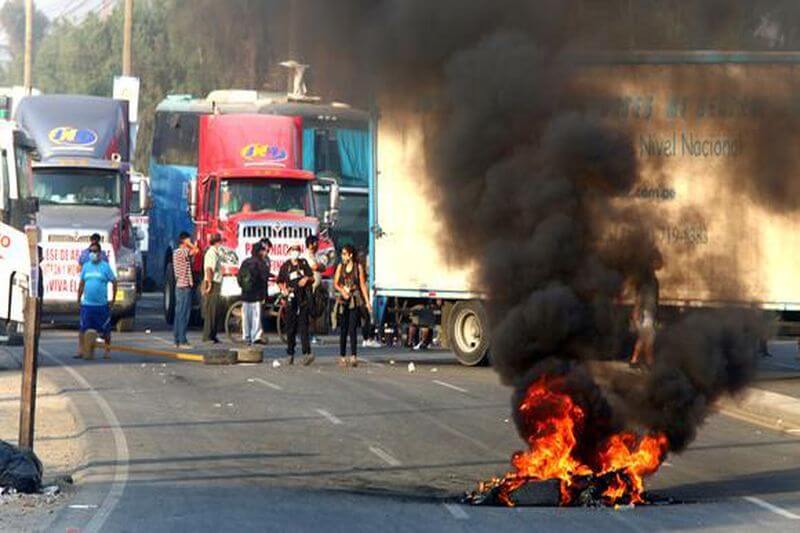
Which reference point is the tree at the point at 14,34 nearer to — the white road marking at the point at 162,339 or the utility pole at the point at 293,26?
the white road marking at the point at 162,339

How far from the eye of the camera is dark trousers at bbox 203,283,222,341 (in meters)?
30.1

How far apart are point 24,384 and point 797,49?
27.7 ft

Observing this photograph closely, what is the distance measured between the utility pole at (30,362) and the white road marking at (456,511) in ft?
12.8

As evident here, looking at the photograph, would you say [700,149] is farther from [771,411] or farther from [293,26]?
[771,411]

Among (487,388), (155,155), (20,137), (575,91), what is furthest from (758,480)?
(155,155)

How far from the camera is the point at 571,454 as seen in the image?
1355 centimetres

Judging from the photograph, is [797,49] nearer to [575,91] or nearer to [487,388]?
[575,91]

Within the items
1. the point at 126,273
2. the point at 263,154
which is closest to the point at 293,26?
the point at 126,273

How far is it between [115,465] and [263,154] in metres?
19.4

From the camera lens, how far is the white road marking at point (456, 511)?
41.0 ft

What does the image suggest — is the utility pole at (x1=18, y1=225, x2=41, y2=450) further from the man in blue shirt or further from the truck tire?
the truck tire

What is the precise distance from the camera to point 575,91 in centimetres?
1451

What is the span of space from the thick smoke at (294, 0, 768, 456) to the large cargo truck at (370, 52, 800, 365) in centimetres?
31

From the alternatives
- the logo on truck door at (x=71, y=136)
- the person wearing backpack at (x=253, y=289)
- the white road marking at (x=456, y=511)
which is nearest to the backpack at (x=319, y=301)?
the person wearing backpack at (x=253, y=289)
